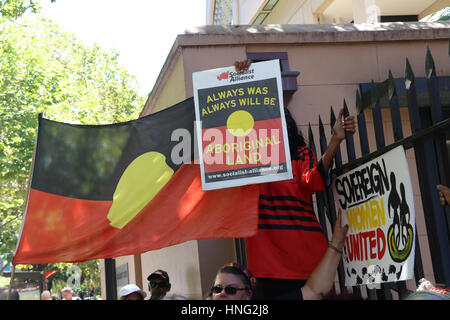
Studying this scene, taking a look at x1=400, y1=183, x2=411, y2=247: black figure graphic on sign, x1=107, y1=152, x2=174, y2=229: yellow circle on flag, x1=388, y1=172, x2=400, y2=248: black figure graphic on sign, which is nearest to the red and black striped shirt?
x1=388, y1=172, x2=400, y2=248: black figure graphic on sign

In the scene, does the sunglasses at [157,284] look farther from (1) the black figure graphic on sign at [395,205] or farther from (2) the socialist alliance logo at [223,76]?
(1) the black figure graphic on sign at [395,205]

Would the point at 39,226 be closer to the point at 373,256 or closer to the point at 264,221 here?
the point at 264,221

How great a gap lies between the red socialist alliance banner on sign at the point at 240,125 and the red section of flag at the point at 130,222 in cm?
17

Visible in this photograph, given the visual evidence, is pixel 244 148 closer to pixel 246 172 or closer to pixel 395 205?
pixel 246 172

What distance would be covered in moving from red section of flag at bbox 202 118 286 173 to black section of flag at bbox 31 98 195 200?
34cm

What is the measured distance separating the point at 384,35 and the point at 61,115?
12958mm

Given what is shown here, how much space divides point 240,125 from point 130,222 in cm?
108

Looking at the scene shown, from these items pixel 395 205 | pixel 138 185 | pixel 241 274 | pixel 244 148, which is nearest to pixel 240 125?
pixel 244 148

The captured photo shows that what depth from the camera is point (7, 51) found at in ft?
53.4

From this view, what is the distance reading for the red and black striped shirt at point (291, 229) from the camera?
3770 millimetres

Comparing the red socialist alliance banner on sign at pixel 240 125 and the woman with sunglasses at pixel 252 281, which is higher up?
the red socialist alliance banner on sign at pixel 240 125

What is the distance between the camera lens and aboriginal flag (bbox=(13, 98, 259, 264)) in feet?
13.6

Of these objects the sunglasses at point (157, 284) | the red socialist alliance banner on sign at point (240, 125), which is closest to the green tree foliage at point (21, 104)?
the sunglasses at point (157, 284)
